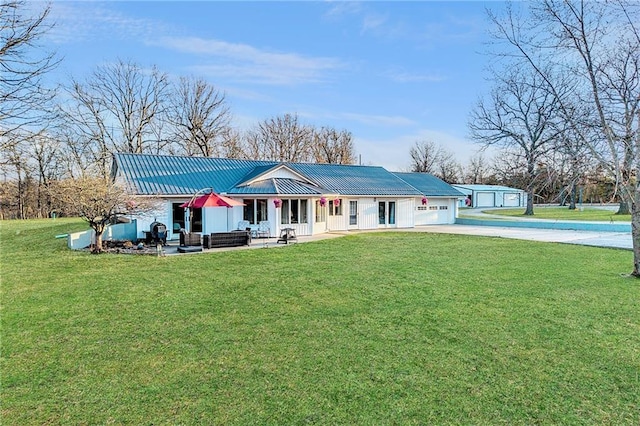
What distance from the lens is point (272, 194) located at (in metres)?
18.3

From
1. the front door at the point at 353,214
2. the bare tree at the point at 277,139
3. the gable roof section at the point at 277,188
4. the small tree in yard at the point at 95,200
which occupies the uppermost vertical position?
the bare tree at the point at 277,139

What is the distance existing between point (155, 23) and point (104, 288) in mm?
8209

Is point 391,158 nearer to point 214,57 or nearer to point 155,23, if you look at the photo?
point 214,57

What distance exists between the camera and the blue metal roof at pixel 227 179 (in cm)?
1803

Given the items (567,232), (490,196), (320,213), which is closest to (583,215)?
(567,232)

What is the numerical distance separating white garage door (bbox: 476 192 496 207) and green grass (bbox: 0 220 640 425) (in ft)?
154

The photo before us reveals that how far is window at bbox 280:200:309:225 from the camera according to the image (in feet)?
62.5

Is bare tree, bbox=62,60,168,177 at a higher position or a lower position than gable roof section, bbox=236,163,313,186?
higher

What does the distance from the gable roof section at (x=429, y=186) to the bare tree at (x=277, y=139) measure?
16646mm

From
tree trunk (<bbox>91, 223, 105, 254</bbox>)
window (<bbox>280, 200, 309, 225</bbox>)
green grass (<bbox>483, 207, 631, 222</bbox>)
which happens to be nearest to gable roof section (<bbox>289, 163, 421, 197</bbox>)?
window (<bbox>280, 200, 309, 225</bbox>)

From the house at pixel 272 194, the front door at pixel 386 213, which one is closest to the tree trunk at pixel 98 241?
the house at pixel 272 194

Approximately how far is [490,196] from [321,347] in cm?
5636

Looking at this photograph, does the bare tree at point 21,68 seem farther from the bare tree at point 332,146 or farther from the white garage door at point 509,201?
the white garage door at point 509,201

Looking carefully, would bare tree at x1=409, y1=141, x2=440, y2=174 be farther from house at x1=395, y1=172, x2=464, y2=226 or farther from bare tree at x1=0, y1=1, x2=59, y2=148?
bare tree at x1=0, y1=1, x2=59, y2=148
